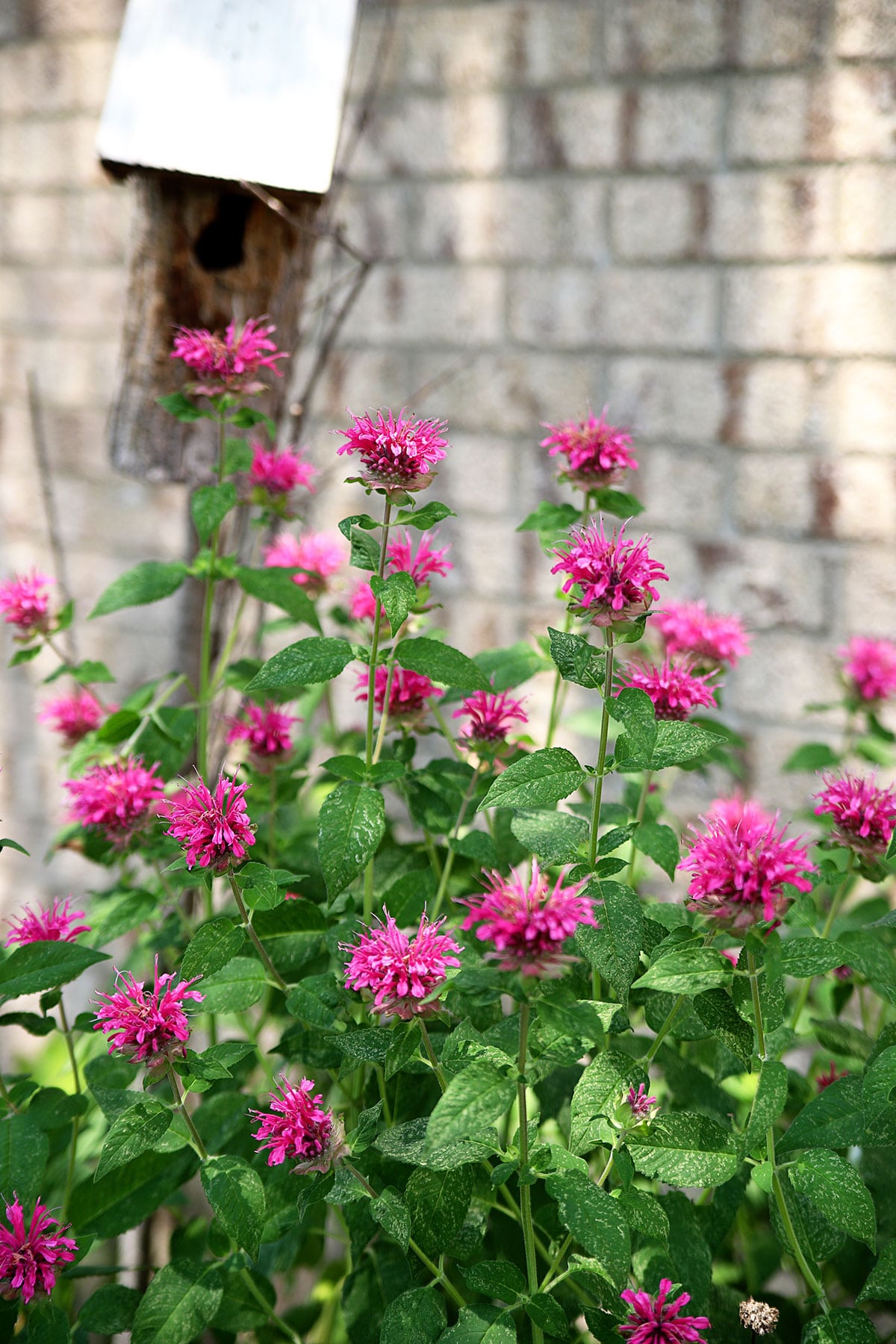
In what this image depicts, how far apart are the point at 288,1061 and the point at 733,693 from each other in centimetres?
97

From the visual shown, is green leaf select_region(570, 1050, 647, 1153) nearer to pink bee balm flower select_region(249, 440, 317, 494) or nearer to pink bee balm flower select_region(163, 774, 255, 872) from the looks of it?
pink bee balm flower select_region(163, 774, 255, 872)

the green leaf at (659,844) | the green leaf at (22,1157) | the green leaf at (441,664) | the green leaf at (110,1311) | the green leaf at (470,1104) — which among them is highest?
the green leaf at (441,664)

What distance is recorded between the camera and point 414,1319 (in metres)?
0.57

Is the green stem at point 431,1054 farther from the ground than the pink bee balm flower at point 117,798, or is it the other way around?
the pink bee balm flower at point 117,798

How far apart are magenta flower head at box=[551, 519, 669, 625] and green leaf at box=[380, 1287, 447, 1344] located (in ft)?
1.28

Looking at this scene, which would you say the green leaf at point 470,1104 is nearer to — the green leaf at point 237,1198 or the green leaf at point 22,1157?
the green leaf at point 237,1198

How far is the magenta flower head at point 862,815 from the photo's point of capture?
66 cm

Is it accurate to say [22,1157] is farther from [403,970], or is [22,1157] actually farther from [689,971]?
[689,971]

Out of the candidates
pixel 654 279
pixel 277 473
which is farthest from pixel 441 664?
pixel 654 279

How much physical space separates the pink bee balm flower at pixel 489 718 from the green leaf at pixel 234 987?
22 centimetres

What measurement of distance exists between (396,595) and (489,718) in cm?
17

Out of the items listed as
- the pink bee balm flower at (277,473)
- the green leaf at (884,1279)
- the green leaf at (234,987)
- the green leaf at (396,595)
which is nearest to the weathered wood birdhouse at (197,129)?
the pink bee balm flower at (277,473)

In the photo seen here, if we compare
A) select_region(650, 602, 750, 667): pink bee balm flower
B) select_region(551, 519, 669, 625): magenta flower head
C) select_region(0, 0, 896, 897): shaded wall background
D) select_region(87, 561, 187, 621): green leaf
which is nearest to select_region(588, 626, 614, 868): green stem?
select_region(551, 519, 669, 625): magenta flower head

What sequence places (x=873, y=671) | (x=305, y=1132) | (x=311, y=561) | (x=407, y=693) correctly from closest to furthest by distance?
(x=305, y=1132) < (x=407, y=693) < (x=311, y=561) < (x=873, y=671)
